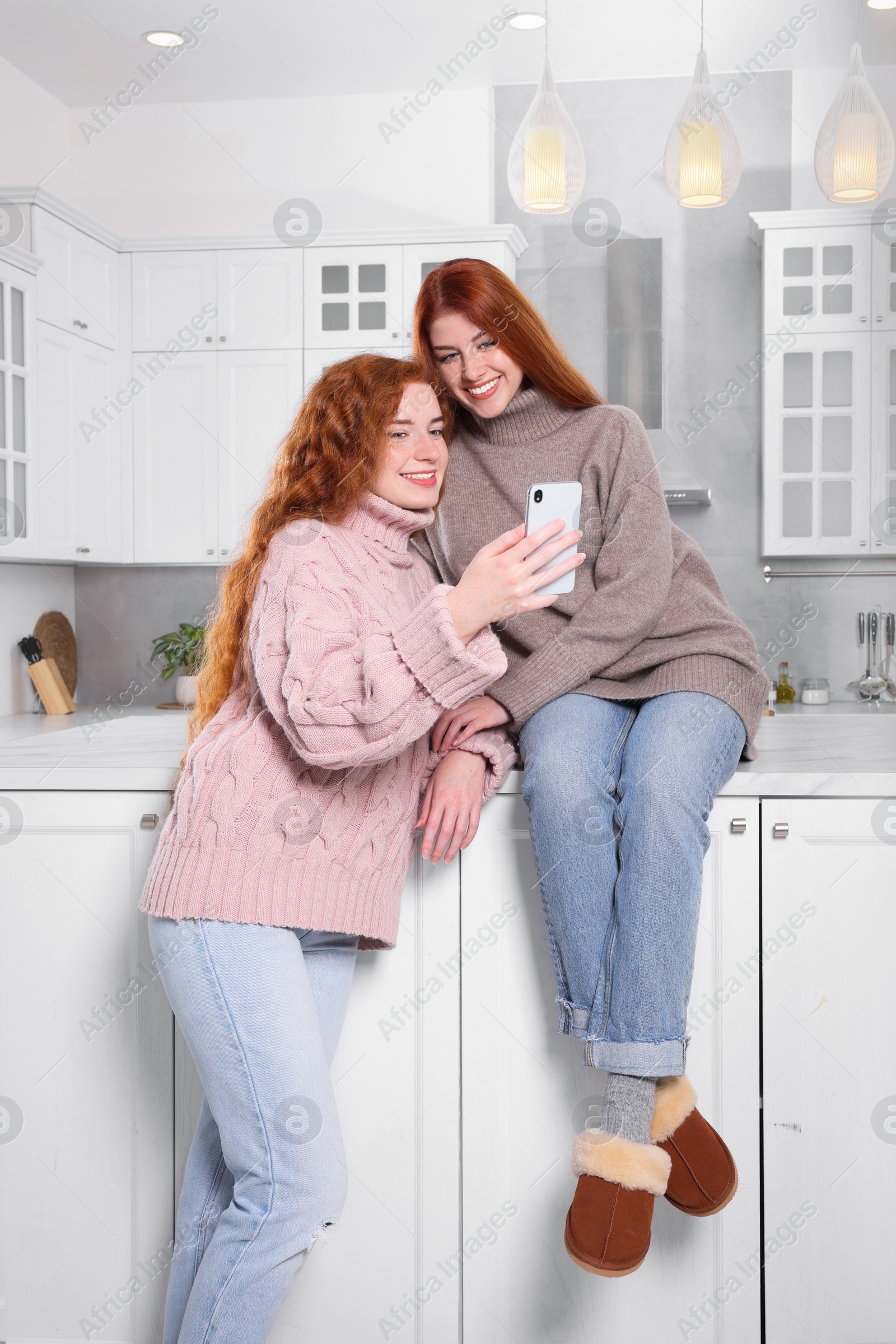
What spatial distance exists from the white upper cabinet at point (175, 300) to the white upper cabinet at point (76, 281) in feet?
0.24

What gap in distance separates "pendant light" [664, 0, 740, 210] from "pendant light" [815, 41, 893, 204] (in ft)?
0.54

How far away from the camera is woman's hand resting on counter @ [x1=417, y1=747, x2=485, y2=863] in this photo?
1326 millimetres

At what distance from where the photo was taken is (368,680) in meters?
1.11

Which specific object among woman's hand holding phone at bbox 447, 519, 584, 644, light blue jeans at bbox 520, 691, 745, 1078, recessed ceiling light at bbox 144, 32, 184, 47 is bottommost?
light blue jeans at bbox 520, 691, 745, 1078

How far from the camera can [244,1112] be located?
1.18 m

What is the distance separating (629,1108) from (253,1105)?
1.31 feet

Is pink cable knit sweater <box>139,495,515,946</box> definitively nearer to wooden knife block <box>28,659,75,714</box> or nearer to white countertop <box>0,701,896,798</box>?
white countertop <box>0,701,896,798</box>

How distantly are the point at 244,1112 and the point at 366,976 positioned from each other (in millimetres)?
315

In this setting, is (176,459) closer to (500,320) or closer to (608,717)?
(500,320)

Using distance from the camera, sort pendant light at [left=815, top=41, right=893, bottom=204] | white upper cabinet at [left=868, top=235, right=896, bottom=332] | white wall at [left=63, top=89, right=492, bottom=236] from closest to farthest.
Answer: pendant light at [left=815, top=41, right=893, bottom=204] → white upper cabinet at [left=868, top=235, right=896, bottom=332] → white wall at [left=63, top=89, right=492, bottom=236]

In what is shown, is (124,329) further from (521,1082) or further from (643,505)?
(521,1082)

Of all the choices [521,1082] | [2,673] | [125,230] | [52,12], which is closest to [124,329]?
[125,230]

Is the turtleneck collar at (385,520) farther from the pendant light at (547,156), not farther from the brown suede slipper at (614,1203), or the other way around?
the pendant light at (547,156)

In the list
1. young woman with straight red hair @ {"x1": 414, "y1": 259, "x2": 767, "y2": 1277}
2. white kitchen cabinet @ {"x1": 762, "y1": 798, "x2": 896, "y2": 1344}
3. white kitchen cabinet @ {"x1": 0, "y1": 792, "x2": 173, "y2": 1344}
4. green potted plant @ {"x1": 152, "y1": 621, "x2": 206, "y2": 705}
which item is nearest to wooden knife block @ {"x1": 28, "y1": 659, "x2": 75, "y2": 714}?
green potted plant @ {"x1": 152, "y1": 621, "x2": 206, "y2": 705}
